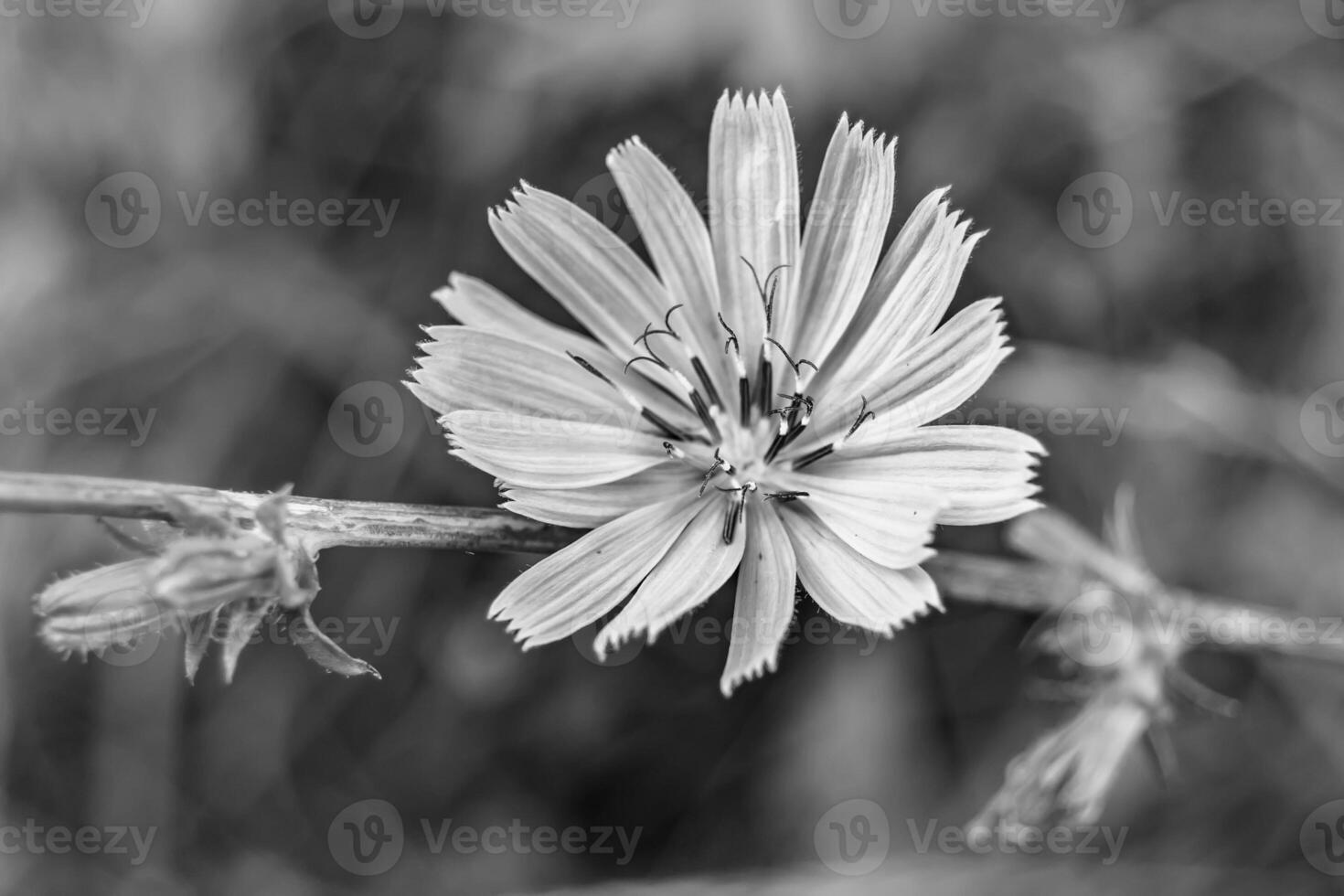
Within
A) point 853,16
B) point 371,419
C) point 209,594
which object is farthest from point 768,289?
point 371,419

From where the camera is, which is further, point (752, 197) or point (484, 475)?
point (484, 475)

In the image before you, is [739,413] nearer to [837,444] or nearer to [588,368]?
[837,444]

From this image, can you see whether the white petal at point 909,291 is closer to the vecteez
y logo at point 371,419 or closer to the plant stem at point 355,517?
the plant stem at point 355,517

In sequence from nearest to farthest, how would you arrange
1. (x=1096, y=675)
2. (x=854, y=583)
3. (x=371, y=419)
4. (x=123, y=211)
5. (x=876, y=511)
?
(x=854, y=583) < (x=876, y=511) < (x=1096, y=675) < (x=371, y=419) < (x=123, y=211)

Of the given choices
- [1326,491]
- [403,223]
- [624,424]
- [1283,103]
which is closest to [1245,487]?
[1326,491]

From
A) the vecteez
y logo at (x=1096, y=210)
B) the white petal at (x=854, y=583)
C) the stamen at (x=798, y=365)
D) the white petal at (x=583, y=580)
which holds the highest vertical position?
the vecteez
y logo at (x=1096, y=210)

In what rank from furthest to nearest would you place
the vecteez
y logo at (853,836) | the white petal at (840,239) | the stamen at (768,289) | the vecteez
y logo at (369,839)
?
the vecteez
y logo at (369,839) < the vecteez
y logo at (853,836) < the stamen at (768,289) < the white petal at (840,239)

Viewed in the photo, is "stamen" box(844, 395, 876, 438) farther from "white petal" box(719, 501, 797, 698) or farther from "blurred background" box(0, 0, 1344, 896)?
"blurred background" box(0, 0, 1344, 896)

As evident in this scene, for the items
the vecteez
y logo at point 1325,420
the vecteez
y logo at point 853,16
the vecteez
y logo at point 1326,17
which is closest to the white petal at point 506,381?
the vecteez
y logo at point 853,16
